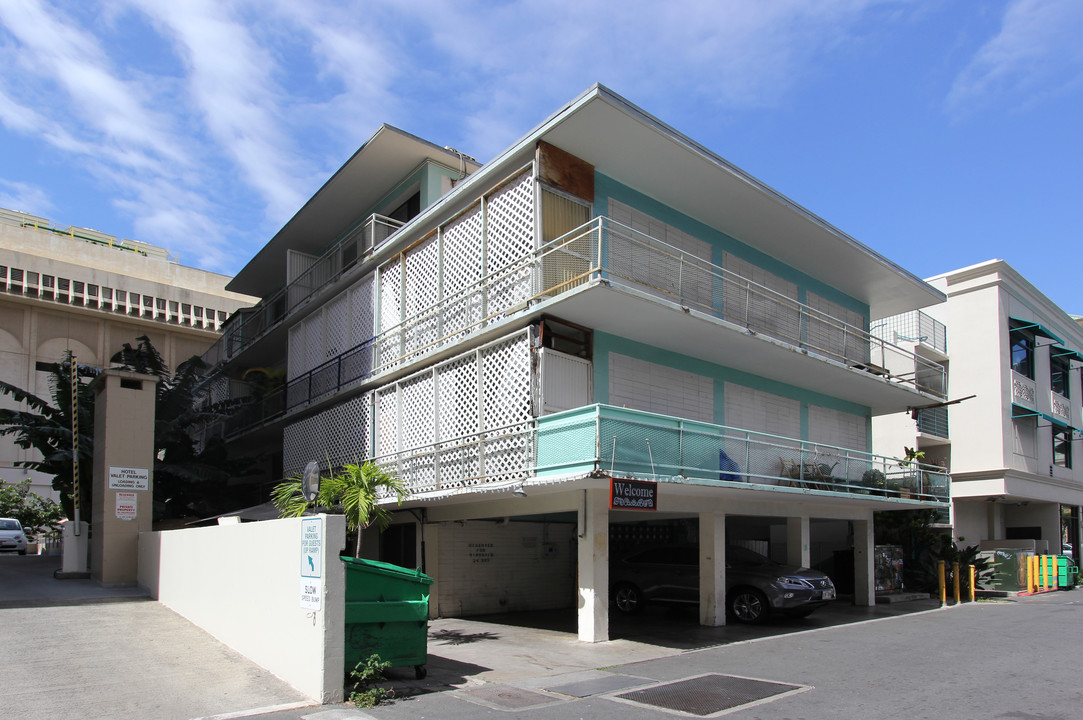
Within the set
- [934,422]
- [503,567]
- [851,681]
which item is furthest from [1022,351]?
[851,681]

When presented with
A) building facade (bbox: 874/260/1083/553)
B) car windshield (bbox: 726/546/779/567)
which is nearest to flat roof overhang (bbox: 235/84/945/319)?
car windshield (bbox: 726/546/779/567)

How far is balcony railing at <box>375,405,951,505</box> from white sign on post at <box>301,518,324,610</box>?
4299mm

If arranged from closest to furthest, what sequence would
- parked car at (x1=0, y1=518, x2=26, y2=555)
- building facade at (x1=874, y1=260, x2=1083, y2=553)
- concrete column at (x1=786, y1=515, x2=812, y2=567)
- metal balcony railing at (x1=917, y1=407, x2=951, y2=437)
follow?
1. concrete column at (x1=786, y1=515, x2=812, y2=567)
2. parked car at (x1=0, y1=518, x2=26, y2=555)
3. metal balcony railing at (x1=917, y1=407, x2=951, y2=437)
4. building facade at (x1=874, y1=260, x2=1083, y2=553)

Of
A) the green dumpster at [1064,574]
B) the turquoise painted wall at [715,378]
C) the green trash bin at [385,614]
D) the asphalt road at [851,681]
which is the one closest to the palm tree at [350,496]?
the green trash bin at [385,614]

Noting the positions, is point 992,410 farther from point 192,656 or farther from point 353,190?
point 192,656

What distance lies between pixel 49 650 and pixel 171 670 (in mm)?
1714

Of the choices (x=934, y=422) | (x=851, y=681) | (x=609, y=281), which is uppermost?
(x=609, y=281)

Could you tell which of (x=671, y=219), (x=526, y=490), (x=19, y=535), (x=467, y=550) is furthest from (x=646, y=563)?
(x=19, y=535)

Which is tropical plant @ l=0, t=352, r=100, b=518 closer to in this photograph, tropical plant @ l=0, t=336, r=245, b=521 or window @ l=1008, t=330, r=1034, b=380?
tropical plant @ l=0, t=336, r=245, b=521

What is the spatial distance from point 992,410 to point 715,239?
54.1ft

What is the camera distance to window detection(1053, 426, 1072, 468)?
32406 millimetres

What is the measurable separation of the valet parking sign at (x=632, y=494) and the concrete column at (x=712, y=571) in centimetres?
381

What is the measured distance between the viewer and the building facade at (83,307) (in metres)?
37.1

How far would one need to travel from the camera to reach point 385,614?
9.05 meters
